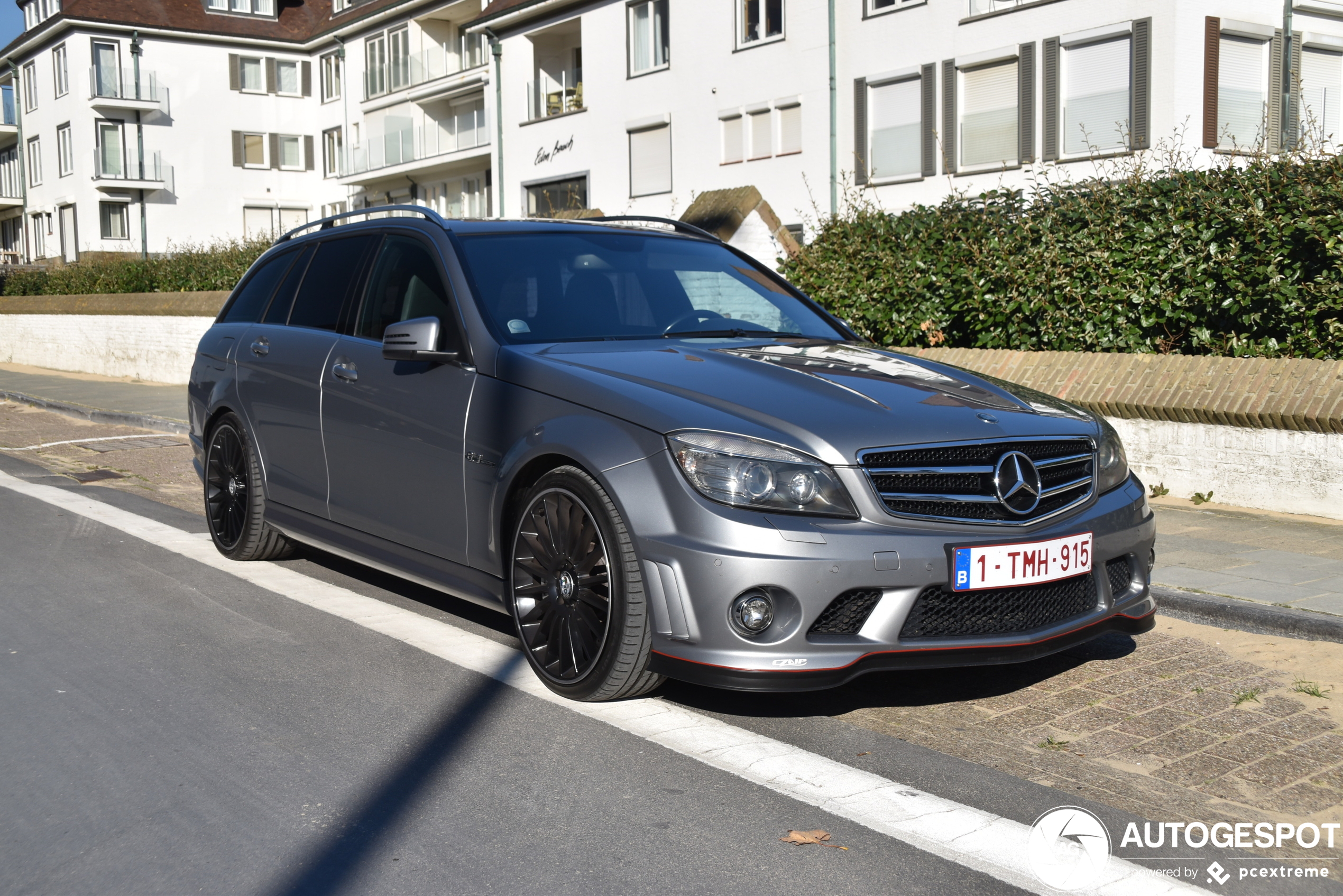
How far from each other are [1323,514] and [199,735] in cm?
677

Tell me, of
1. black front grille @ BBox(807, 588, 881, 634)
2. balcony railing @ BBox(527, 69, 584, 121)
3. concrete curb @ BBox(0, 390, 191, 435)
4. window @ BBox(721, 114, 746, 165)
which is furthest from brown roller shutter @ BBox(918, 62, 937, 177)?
black front grille @ BBox(807, 588, 881, 634)

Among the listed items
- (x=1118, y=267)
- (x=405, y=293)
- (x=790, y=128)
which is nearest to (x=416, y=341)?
(x=405, y=293)

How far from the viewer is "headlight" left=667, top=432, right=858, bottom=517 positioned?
404 cm

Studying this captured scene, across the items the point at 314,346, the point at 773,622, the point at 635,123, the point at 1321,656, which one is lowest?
the point at 1321,656

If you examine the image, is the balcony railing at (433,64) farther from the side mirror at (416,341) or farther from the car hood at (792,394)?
the car hood at (792,394)

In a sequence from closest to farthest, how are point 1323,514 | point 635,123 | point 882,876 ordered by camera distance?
1. point 882,876
2. point 1323,514
3. point 635,123

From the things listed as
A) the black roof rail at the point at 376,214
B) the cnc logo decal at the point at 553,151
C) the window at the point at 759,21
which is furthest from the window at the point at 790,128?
the black roof rail at the point at 376,214

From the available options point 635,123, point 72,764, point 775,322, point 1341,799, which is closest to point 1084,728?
point 1341,799

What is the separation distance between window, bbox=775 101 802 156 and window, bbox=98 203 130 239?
116 ft

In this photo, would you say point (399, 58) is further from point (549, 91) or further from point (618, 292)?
point (618, 292)

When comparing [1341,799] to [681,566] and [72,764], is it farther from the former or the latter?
[72,764]

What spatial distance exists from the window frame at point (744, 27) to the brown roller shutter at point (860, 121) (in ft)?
8.15

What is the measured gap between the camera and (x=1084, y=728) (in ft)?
14.7

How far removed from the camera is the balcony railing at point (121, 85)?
54750 millimetres
